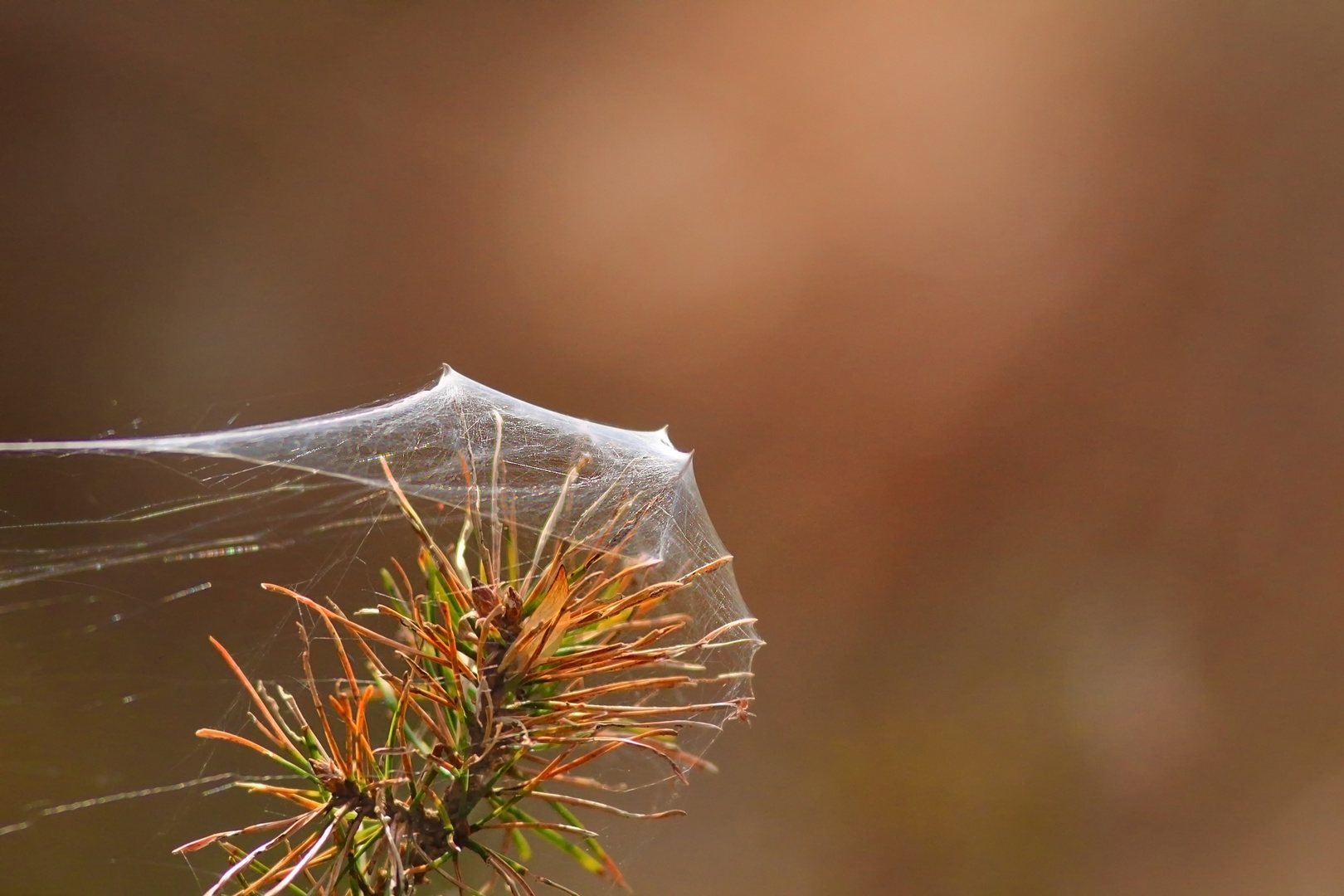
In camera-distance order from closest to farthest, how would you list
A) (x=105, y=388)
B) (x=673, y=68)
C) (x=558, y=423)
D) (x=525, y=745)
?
1. (x=525, y=745)
2. (x=558, y=423)
3. (x=105, y=388)
4. (x=673, y=68)

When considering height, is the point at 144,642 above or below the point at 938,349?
below

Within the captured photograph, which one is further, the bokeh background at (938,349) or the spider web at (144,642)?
the bokeh background at (938,349)

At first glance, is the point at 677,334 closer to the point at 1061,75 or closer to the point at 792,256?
the point at 792,256

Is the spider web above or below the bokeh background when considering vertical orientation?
below

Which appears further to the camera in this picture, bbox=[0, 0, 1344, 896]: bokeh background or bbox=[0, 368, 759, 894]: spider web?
bbox=[0, 0, 1344, 896]: bokeh background

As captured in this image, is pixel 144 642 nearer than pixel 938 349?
Yes

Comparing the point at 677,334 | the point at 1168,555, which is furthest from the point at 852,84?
the point at 1168,555

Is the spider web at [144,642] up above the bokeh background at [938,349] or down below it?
below

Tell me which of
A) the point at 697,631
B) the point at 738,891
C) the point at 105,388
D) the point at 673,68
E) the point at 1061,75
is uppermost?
the point at 1061,75
